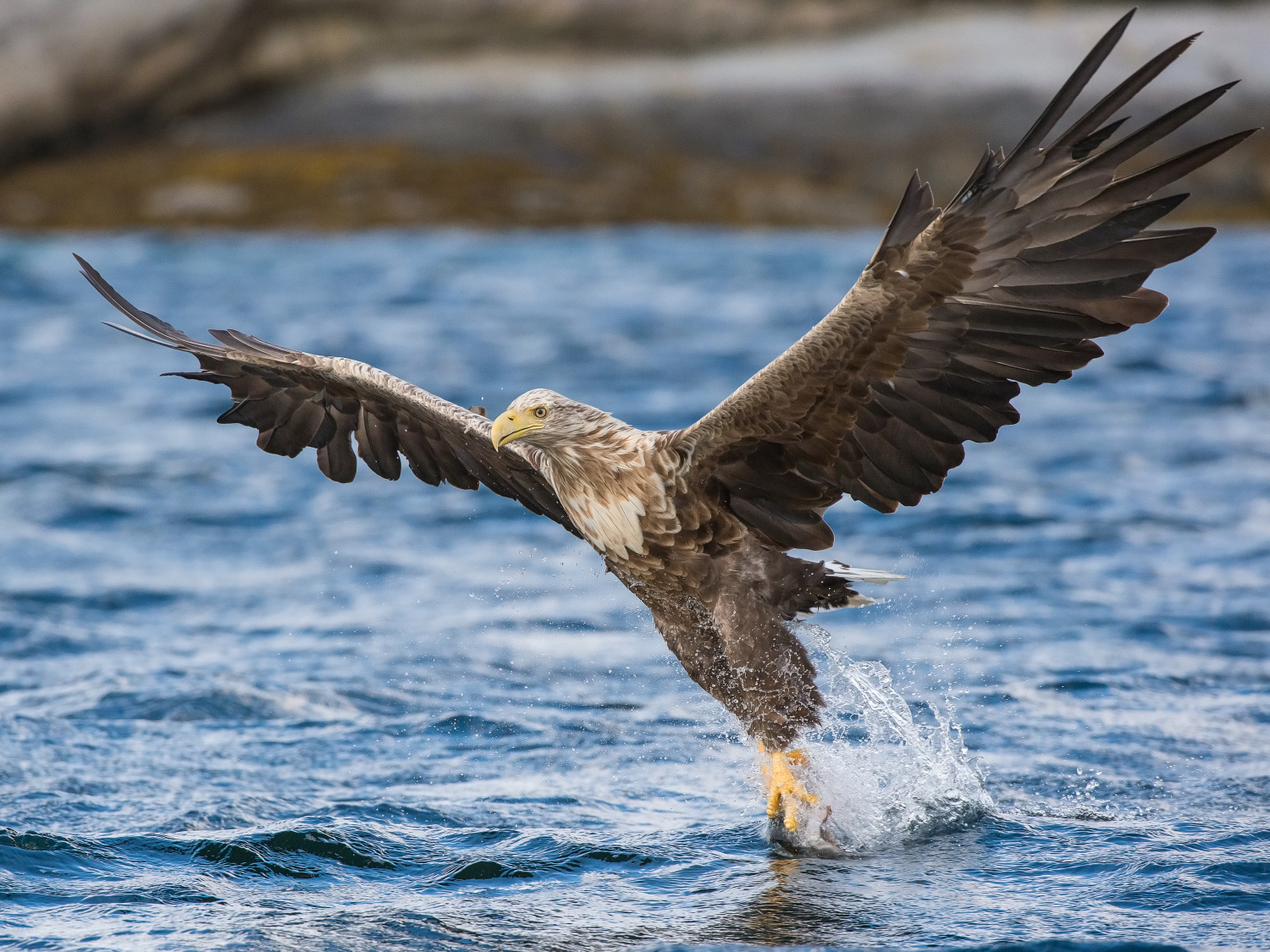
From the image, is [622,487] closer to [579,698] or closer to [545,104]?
[579,698]

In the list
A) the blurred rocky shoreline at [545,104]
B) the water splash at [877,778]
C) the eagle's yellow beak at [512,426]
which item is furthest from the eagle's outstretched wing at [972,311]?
the blurred rocky shoreline at [545,104]

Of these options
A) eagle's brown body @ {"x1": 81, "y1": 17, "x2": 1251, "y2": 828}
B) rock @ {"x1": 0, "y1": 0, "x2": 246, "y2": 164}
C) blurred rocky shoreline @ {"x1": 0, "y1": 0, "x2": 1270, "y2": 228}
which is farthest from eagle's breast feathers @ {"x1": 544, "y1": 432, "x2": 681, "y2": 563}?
rock @ {"x1": 0, "y1": 0, "x2": 246, "y2": 164}

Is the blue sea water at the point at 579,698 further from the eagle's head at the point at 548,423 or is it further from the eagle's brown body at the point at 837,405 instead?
the eagle's head at the point at 548,423

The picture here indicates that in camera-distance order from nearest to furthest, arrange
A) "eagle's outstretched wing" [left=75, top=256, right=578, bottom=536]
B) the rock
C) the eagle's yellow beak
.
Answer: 1. the eagle's yellow beak
2. "eagle's outstretched wing" [left=75, top=256, right=578, bottom=536]
3. the rock

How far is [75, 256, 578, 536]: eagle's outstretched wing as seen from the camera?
20.1ft

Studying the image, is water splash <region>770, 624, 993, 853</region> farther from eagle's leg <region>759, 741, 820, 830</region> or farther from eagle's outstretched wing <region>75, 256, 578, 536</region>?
eagle's outstretched wing <region>75, 256, 578, 536</region>

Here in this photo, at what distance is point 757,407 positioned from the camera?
4984 mm

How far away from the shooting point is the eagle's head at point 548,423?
210 inches

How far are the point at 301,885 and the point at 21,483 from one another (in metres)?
6.86

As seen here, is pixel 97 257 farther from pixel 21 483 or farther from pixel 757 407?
pixel 757 407

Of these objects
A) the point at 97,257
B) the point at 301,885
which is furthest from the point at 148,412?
the point at 301,885

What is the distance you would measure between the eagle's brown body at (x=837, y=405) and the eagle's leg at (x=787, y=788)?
0.01 m

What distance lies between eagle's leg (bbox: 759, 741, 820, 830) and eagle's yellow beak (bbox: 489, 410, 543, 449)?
1398mm

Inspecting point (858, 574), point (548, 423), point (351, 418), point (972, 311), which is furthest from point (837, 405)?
point (351, 418)
